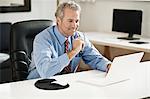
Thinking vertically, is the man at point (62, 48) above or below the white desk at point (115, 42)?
above

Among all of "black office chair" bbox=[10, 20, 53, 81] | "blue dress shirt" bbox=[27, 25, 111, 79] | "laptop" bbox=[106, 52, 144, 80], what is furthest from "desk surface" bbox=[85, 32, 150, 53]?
"laptop" bbox=[106, 52, 144, 80]

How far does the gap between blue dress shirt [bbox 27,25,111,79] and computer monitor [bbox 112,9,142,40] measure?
1449 millimetres

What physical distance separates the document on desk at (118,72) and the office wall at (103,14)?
1.97 meters

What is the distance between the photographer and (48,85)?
5.91 ft

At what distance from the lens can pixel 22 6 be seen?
169 inches

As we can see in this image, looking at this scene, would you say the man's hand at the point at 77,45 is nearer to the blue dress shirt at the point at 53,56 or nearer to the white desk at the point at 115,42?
the blue dress shirt at the point at 53,56

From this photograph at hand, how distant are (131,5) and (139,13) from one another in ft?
1.25

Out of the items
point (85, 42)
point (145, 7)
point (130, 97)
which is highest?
point (145, 7)

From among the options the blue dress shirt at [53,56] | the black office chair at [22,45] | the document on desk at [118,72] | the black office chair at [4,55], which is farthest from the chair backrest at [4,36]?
the document on desk at [118,72]

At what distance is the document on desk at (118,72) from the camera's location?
5.98 feet

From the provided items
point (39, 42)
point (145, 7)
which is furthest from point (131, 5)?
point (39, 42)

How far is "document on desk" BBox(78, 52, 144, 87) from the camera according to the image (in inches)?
71.8

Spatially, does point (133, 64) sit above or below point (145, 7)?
below

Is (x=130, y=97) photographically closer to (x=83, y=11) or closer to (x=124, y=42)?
(x=124, y=42)
